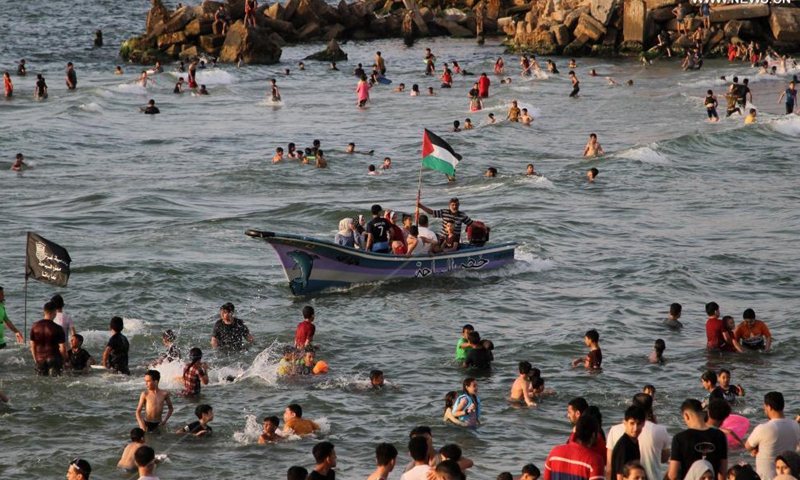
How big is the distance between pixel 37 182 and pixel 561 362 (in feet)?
64.0

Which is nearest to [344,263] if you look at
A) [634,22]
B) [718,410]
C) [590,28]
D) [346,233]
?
[346,233]

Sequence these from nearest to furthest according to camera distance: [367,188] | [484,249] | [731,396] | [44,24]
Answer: [731,396]
[484,249]
[367,188]
[44,24]

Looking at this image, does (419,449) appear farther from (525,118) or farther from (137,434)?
(525,118)

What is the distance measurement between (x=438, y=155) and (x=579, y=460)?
1373 centimetres

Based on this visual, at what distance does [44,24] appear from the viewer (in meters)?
74.8

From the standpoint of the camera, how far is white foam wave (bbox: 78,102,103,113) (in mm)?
43906

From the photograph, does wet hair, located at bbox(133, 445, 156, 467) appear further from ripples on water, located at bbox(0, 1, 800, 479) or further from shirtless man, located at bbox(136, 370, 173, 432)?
shirtless man, located at bbox(136, 370, 173, 432)

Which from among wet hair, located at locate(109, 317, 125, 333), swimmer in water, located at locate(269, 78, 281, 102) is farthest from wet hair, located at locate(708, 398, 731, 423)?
swimmer in water, located at locate(269, 78, 281, 102)

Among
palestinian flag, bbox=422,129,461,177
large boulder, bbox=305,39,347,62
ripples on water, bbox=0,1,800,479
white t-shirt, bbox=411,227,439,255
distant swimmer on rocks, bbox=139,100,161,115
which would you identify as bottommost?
ripples on water, bbox=0,1,800,479

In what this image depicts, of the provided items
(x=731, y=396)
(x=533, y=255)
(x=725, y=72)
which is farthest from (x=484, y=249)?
(x=725, y=72)

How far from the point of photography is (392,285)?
21.9 meters

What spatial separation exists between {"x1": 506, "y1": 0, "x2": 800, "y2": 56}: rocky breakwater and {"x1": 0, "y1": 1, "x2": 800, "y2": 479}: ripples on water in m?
6.66

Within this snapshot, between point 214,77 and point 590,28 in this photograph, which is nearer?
point 214,77

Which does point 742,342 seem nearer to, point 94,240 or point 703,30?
point 94,240
